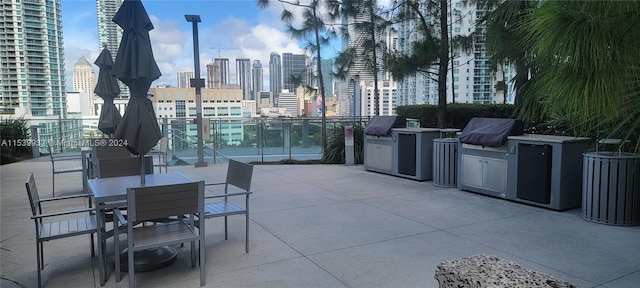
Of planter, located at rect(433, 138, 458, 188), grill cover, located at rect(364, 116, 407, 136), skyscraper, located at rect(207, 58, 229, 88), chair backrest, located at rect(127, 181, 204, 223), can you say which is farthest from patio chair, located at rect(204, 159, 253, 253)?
skyscraper, located at rect(207, 58, 229, 88)

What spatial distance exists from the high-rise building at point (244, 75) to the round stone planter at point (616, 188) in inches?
440

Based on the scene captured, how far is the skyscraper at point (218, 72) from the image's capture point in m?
12.9

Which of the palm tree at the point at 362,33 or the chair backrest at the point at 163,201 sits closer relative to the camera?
the chair backrest at the point at 163,201

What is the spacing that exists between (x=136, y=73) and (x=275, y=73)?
974 cm

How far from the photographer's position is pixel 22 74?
11484 mm

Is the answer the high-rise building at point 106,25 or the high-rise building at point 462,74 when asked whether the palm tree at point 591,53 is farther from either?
the high-rise building at point 106,25

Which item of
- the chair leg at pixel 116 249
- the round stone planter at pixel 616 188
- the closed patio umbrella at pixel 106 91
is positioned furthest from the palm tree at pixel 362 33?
the chair leg at pixel 116 249

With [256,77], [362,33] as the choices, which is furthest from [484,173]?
[256,77]

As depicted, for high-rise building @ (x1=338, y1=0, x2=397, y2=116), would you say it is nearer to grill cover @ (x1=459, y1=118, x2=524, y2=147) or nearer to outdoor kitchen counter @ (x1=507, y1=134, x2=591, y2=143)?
grill cover @ (x1=459, y1=118, x2=524, y2=147)

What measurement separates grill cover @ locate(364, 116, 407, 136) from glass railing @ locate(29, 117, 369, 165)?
2.21 meters

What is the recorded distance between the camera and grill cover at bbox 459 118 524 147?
20.1ft

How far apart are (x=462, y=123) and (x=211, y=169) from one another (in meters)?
7.33

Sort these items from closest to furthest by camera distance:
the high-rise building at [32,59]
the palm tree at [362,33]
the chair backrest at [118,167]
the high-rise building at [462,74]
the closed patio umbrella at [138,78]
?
1. the closed patio umbrella at [138,78]
2. the chair backrest at [118,167]
3. the high-rise building at [462,74]
4. the palm tree at [362,33]
5. the high-rise building at [32,59]

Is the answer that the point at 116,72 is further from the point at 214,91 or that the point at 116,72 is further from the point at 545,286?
the point at 214,91
